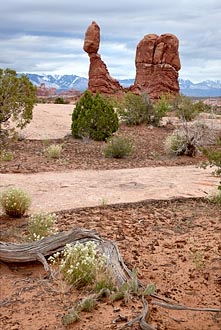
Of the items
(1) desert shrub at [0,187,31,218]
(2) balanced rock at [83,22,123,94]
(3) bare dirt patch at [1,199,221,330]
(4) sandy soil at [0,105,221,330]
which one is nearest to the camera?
(3) bare dirt patch at [1,199,221,330]

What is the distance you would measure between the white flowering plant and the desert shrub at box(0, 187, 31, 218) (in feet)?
11.6

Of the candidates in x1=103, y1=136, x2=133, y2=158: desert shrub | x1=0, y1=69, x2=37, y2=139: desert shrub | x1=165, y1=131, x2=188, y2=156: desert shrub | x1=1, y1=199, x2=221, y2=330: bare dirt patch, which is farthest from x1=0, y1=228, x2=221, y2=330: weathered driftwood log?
x1=165, y1=131, x2=188, y2=156: desert shrub

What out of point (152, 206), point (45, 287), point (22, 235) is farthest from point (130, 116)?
point (45, 287)

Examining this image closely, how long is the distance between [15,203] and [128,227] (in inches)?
82.6

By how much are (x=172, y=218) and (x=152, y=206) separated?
103 centimetres

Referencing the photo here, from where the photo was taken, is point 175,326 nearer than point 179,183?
Yes

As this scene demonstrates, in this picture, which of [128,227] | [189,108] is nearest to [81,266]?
[128,227]

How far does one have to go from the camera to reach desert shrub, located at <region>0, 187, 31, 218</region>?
380 inches

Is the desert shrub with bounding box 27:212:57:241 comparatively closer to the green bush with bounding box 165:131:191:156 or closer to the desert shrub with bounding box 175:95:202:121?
the green bush with bounding box 165:131:191:156

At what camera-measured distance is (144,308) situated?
5.53 meters

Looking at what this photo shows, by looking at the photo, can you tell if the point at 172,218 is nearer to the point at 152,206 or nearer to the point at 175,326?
the point at 152,206

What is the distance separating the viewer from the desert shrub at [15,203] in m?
9.66

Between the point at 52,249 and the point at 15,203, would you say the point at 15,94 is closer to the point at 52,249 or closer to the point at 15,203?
the point at 15,203

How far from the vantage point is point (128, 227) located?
923cm
